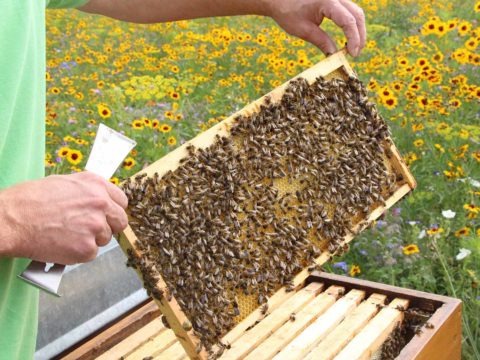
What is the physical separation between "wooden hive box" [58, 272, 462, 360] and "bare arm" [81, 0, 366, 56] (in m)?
1.31

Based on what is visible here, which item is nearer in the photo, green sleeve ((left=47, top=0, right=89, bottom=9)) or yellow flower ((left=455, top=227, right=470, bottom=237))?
green sleeve ((left=47, top=0, right=89, bottom=9))

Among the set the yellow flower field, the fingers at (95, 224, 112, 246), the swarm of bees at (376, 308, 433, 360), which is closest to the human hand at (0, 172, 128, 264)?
the fingers at (95, 224, 112, 246)

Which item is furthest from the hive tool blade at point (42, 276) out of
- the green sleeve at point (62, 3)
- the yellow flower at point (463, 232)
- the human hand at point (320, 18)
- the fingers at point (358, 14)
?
the yellow flower at point (463, 232)

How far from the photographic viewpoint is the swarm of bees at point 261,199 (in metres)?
2.27

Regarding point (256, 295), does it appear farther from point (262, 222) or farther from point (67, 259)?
point (67, 259)

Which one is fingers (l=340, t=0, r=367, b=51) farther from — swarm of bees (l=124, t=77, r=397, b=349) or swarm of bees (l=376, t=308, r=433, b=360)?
swarm of bees (l=376, t=308, r=433, b=360)

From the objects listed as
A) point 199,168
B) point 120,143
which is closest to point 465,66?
point 199,168

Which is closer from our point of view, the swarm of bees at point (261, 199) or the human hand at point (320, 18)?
the swarm of bees at point (261, 199)

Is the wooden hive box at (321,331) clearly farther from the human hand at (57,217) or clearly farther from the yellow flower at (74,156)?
the yellow flower at (74,156)

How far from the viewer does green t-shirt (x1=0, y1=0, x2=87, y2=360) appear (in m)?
1.86

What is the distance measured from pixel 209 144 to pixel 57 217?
0.90 m

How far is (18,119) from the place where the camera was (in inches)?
76.2

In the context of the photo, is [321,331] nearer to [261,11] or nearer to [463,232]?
[463,232]

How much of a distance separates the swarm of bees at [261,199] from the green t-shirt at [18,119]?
1.24ft
